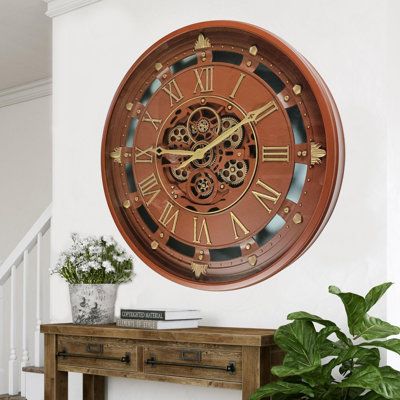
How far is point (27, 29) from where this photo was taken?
451cm

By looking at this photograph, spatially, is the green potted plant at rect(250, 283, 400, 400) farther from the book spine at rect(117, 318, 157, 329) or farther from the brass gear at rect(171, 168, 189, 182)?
the brass gear at rect(171, 168, 189, 182)

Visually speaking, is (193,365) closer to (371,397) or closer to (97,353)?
(97,353)

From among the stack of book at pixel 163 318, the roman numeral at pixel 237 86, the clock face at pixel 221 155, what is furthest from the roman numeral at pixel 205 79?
the stack of book at pixel 163 318

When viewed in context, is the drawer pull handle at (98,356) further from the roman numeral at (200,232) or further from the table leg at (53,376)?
the roman numeral at (200,232)

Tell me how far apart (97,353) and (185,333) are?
21.7 inches

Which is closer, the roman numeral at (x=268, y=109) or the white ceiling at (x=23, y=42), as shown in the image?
the roman numeral at (x=268, y=109)

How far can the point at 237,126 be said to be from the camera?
10.3 ft

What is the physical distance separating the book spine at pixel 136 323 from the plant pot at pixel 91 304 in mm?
186

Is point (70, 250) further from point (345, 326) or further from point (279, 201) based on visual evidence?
point (345, 326)

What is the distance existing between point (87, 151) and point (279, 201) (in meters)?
1.25

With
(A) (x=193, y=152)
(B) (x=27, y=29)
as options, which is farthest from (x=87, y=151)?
(B) (x=27, y=29)

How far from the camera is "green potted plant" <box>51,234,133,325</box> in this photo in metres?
3.40

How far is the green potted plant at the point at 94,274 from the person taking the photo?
134 inches

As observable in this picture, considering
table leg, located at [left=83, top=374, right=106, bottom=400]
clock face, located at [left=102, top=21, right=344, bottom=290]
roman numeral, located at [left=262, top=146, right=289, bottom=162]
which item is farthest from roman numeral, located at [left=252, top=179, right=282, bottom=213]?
table leg, located at [left=83, top=374, right=106, bottom=400]
